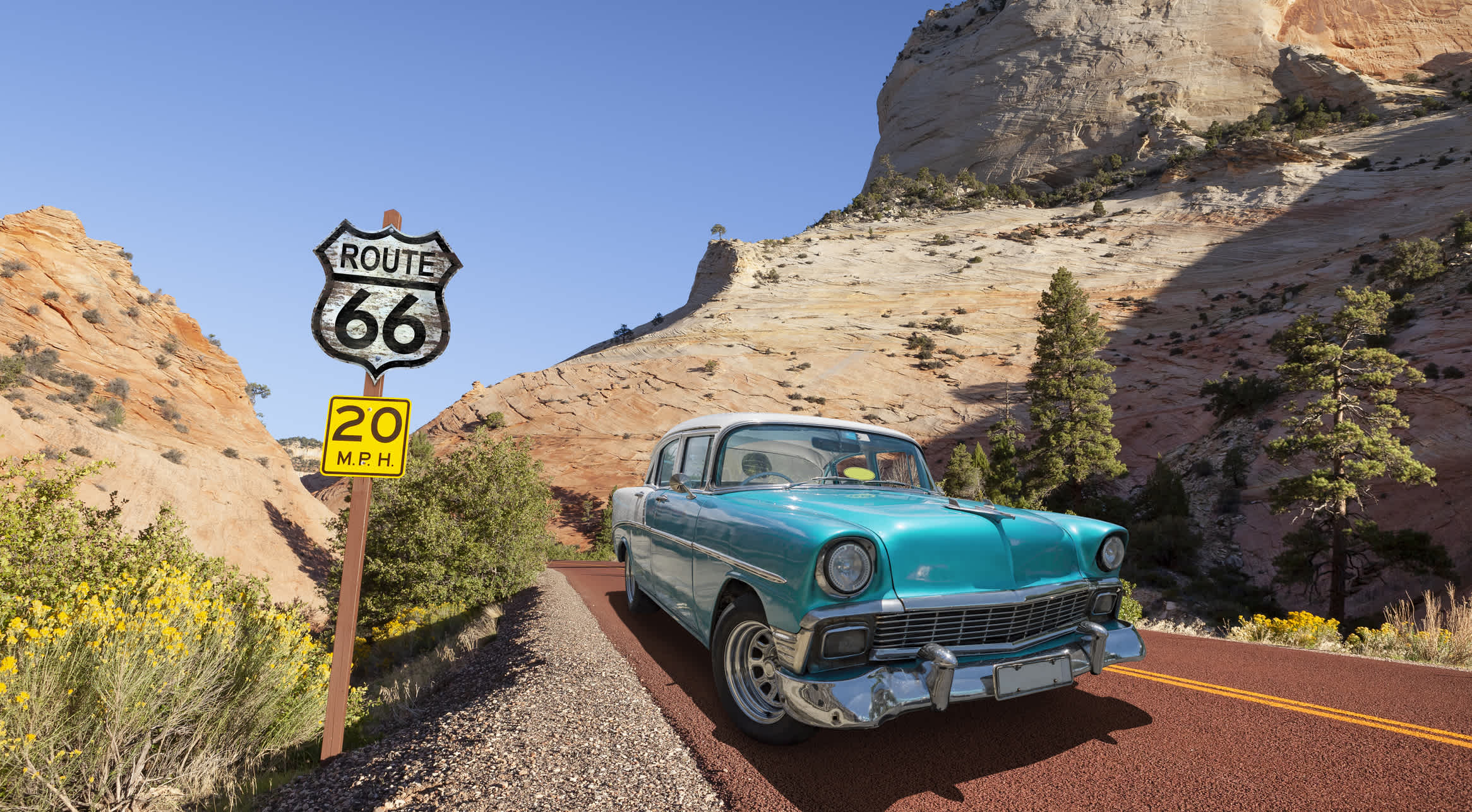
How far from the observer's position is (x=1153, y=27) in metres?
82.1

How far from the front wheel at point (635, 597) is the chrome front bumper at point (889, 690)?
405 centimetres

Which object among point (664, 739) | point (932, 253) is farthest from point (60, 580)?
point (932, 253)

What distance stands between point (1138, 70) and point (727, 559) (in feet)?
326

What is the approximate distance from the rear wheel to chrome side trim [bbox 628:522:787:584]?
5.82 feet

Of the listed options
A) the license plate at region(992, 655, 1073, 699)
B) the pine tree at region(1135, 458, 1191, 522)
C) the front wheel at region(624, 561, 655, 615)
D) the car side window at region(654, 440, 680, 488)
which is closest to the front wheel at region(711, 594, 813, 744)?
the license plate at region(992, 655, 1073, 699)

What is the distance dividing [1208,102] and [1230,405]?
6435 cm

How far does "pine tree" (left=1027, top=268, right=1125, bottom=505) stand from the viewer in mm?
28609

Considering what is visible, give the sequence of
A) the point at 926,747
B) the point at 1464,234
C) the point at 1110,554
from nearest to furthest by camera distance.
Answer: the point at 926,747, the point at 1110,554, the point at 1464,234

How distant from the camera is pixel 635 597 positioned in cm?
718

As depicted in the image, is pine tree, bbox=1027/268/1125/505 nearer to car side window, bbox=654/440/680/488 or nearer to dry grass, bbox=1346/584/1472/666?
dry grass, bbox=1346/584/1472/666

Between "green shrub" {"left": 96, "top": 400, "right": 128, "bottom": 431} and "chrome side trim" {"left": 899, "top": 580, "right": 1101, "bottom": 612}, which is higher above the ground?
"green shrub" {"left": 96, "top": 400, "right": 128, "bottom": 431}

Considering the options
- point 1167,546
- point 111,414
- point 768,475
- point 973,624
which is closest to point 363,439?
point 768,475

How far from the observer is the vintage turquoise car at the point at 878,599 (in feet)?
10.3

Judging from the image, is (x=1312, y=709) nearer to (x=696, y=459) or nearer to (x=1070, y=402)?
(x=696, y=459)
